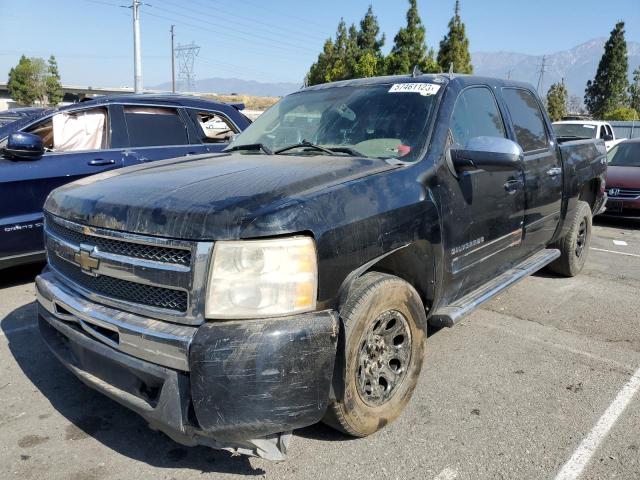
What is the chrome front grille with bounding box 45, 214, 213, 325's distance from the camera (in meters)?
2.17

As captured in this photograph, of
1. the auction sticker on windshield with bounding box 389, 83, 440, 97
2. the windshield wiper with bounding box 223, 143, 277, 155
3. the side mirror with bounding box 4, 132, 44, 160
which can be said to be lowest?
the side mirror with bounding box 4, 132, 44, 160

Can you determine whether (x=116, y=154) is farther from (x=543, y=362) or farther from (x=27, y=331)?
(x=543, y=362)

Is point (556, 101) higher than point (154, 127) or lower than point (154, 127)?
higher

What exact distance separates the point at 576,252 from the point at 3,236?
5.57m

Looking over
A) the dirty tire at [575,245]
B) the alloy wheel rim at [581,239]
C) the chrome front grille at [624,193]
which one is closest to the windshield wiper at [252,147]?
the dirty tire at [575,245]

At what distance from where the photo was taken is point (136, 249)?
7.64 feet

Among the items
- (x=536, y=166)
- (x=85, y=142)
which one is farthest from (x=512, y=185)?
(x=85, y=142)

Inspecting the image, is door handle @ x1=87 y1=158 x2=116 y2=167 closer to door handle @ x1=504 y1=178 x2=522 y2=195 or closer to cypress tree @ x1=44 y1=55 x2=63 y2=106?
door handle @ x1=504 y1=178 x2=522 y2=195

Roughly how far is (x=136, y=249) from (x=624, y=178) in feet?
30.6

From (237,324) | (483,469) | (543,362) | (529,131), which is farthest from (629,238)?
(237,324)

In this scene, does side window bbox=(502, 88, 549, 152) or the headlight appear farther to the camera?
side window bbox=(502, 88, 549, 152)

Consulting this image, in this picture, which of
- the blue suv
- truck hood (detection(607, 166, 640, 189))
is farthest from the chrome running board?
truck hood (detection(607, 166, 640, 189))

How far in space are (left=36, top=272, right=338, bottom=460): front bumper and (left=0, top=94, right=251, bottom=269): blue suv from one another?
3.02 meters

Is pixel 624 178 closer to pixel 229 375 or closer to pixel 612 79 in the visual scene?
pixel 229 375
